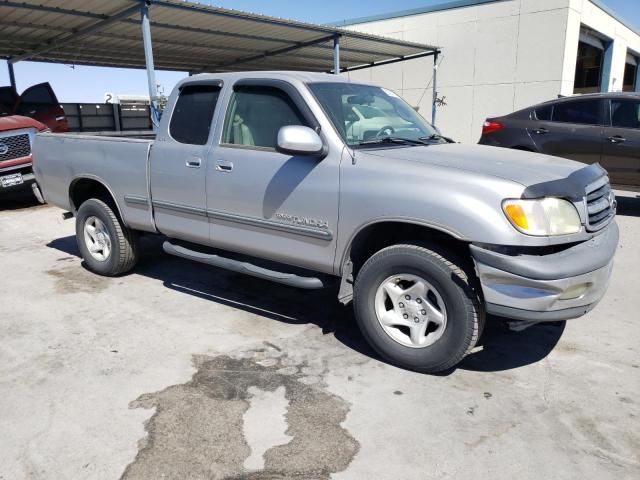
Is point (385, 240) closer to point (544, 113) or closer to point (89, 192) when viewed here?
point (89, 192)

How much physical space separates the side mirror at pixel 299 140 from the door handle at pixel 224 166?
28.1 inches

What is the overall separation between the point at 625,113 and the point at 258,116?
6.22 metres

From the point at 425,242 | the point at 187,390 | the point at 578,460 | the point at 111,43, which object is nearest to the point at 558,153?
the point at 425,242

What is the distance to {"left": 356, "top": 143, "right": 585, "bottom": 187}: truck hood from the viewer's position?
3037 millimetres

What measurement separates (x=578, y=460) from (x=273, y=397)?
64.8 inches

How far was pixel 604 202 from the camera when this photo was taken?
3.37 m

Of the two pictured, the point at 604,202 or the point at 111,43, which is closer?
the point at 604,202

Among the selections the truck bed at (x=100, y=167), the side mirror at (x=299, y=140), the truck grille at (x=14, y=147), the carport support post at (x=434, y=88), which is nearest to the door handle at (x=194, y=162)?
the truck bed at (x=100, y=167)

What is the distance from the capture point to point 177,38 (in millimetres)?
13547

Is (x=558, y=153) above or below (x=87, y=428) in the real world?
above

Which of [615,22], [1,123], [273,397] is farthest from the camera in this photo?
[615,22]

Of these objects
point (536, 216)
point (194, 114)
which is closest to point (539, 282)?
point (536, 216)

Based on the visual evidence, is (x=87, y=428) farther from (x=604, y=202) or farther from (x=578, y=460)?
(x=604, y=202)

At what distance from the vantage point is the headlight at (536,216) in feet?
9.22
